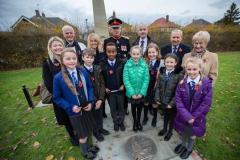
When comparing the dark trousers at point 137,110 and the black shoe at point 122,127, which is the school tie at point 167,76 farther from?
the black shoe at point 122,127

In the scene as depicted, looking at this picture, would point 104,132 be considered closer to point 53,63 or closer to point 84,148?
point 84,148

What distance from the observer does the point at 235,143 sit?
3057 millimetres

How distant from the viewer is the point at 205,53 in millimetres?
2896

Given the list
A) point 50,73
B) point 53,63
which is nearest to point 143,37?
point 53,63

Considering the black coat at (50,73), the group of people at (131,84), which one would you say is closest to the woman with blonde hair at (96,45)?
the group of people at (131,84)

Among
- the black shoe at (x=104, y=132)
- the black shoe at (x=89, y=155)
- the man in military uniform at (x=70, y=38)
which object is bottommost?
the black shoe at (x=89, y=155)

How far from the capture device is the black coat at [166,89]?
2791 mm

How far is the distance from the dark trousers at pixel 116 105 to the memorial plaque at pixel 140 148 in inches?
20.9

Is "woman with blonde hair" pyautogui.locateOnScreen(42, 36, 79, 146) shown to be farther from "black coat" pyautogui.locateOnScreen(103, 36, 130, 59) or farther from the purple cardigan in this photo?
the purple cardigan

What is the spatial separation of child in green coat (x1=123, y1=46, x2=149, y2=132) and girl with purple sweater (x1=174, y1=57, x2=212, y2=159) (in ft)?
2.40

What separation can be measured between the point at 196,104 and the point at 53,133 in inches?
125

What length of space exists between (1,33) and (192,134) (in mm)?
14746

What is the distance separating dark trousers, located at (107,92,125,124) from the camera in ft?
11.0

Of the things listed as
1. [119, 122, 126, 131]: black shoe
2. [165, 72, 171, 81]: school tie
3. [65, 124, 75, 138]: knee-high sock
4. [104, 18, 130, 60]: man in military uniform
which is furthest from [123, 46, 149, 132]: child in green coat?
[65, 124, 75, 138]: knee-high sock
